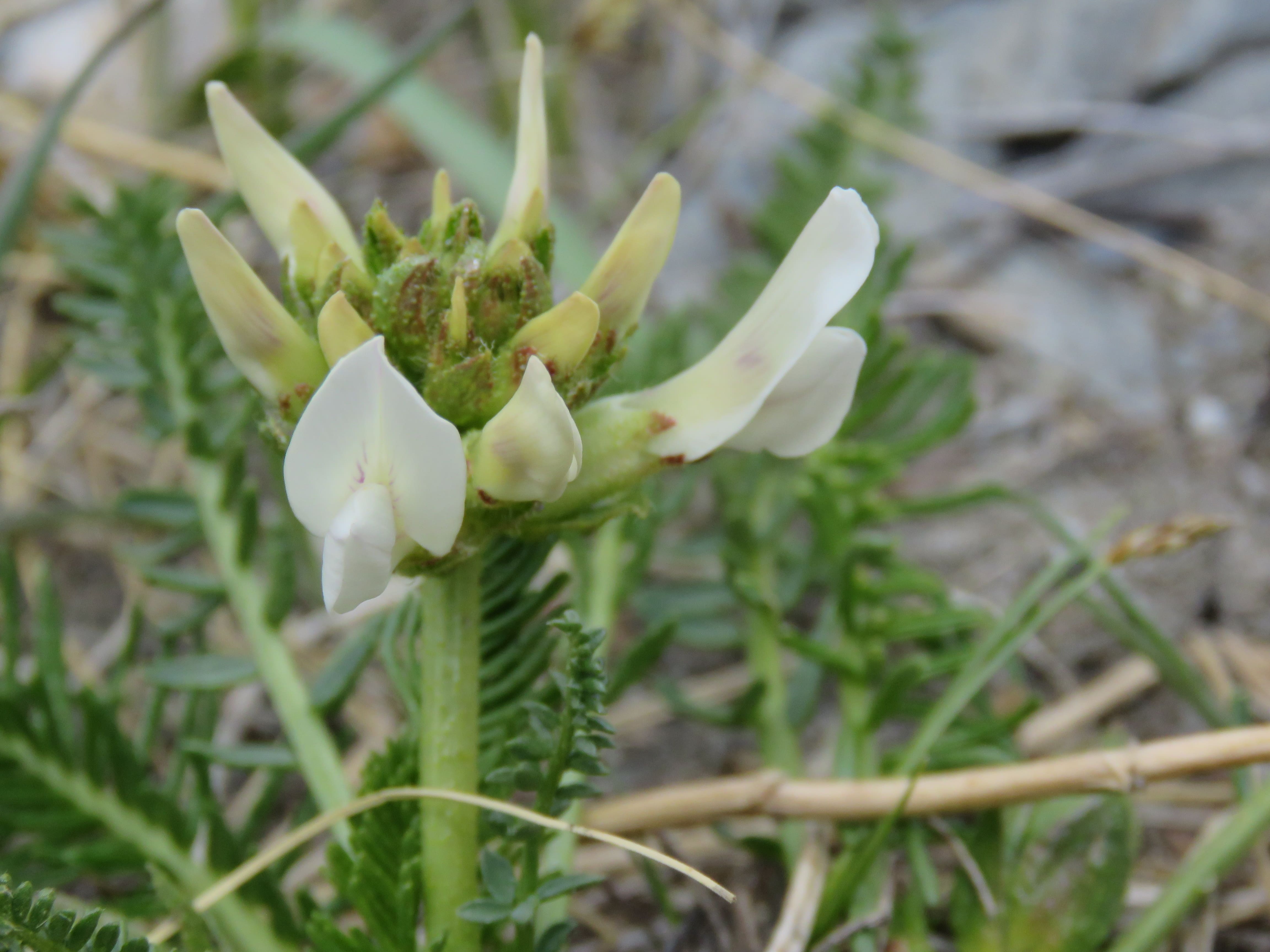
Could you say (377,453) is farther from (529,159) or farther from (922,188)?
(922,188)

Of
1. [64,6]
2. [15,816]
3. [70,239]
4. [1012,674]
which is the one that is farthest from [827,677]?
[64,6]

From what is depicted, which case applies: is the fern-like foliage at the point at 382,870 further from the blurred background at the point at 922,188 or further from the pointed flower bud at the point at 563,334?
the blurred background at the point at 922,188

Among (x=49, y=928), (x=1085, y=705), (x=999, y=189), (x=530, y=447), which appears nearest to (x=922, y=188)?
(x=999, y=189)

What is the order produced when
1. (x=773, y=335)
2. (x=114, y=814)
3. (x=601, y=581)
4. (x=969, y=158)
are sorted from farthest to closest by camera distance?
(x=969, y=158) < (x=601, y=581) < (x=114, y=814) < (x=773, y=335)

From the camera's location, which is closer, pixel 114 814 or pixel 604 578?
pixel 114 814

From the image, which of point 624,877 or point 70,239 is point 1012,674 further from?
point 70,239

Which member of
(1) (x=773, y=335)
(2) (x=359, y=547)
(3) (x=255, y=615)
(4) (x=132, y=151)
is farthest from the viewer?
(4) (x=132, y=151)

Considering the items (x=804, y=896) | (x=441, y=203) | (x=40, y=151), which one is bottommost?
(x=804, y=896)

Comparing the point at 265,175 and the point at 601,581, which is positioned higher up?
the point at 265,175

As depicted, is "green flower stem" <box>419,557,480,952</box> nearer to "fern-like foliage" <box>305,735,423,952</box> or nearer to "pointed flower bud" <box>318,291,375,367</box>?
"fern-like foliage" <box>305,735,423,952</box>
